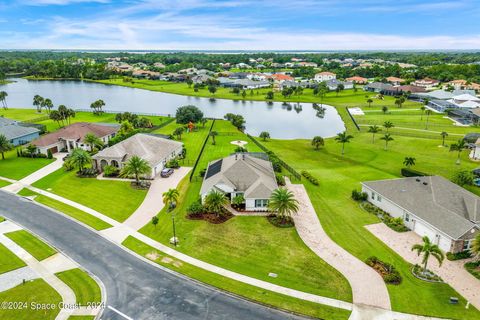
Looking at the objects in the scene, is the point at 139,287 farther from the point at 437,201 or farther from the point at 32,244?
the point at 437,201

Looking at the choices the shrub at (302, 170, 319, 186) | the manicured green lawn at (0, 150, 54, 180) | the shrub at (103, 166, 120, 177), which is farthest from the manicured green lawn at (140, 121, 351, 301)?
the manicured green lawn at (0, 150, 54, 180)

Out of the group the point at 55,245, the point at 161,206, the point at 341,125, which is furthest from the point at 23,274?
the point at 341,125

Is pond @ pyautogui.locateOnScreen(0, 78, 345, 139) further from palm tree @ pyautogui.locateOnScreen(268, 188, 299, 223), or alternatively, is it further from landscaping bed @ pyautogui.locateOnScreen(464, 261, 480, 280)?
landscaping bed @ pyautogui.locateOnScreen(464, 261, 480, 280)

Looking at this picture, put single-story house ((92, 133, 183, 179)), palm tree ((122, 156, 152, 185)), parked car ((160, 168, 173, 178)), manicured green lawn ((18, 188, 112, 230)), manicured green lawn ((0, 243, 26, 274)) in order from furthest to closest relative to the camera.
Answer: single-story house ((92, 133, 183, 179)) < parked car ((160, 168, 173, 178)) < palm tree ((122, 156, 152, 185)) < manicured green lawn ((18, 188, 112, 230)) < manicured green lawn ((0, 243, 26, 274))

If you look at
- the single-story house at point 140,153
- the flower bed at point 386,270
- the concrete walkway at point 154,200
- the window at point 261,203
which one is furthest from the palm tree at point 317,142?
the flower bed at point 386,270

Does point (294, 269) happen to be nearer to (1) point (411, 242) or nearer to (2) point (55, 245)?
(1) point (411, 242)
